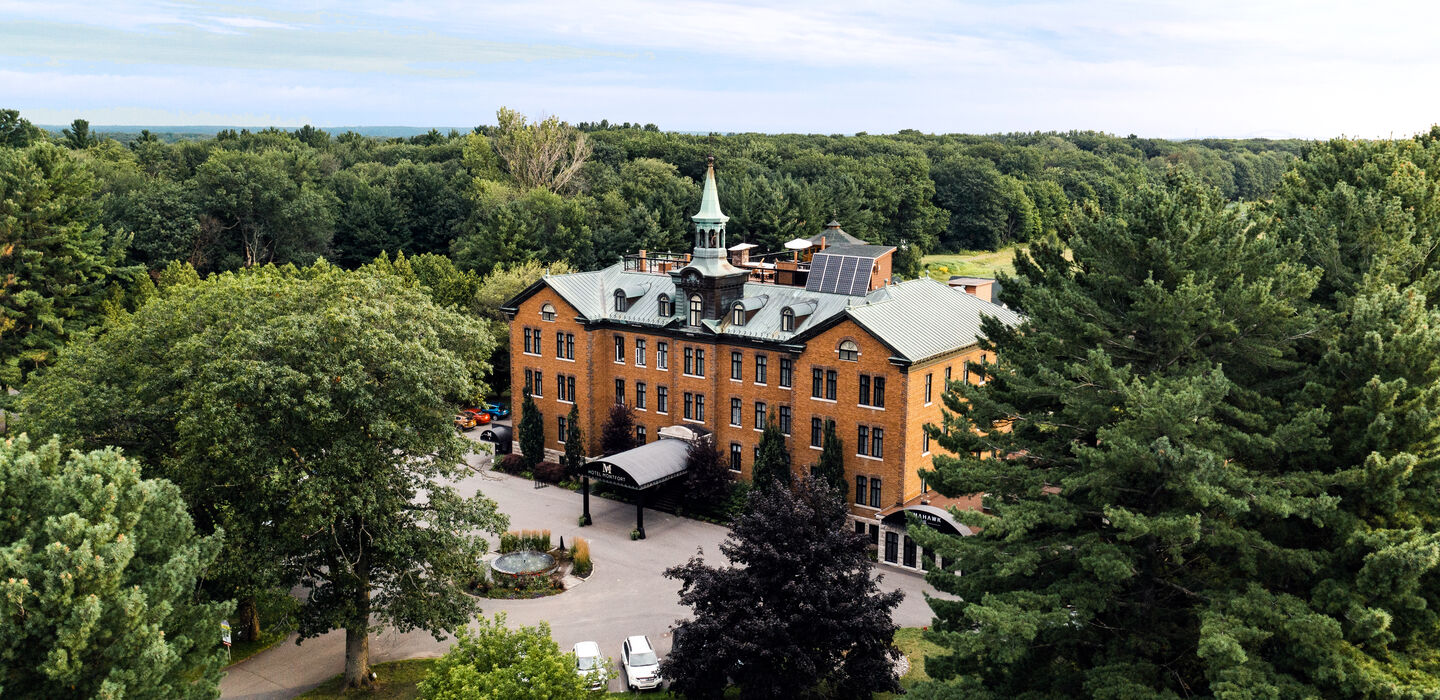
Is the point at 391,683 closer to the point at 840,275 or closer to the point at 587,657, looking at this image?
the point at 587,657

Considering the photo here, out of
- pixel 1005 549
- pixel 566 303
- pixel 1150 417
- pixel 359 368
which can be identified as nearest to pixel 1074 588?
pixel 1005 549

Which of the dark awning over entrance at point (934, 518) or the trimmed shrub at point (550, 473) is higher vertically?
the dark awning over entrance at point (934, 518)

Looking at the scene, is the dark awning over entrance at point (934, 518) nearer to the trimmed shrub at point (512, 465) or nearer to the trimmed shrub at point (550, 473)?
the trimmed shrub at point (550, 473)

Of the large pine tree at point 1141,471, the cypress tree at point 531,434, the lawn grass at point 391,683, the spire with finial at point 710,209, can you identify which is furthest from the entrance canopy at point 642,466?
the large pine tree at point 1141,471

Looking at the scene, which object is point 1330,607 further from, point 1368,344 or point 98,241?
point 98,241

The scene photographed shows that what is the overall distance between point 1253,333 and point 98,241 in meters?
64.9

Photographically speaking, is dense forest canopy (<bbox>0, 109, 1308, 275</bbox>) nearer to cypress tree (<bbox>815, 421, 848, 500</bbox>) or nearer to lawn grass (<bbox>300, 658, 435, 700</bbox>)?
cypress tree (<bbox>815, 421, 848, 500</bbox>)

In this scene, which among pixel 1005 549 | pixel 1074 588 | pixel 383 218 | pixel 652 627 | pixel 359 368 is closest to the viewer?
pixel 1074 588

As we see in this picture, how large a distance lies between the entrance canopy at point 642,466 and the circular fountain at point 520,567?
16.8 feet

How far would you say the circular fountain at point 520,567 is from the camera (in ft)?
138

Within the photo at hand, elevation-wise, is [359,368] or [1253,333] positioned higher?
[1253,333]

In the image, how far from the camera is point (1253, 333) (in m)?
23.1

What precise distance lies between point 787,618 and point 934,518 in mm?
13781

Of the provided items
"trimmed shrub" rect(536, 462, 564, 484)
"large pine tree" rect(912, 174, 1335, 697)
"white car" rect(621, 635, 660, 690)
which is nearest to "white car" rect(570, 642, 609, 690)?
"white car" rect(621, 635, 660, 690)
